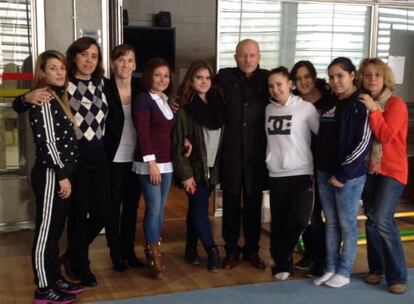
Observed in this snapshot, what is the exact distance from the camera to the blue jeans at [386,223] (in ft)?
9.64

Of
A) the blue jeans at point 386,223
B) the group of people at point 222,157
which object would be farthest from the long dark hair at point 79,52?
the blue jeans at point 386,223

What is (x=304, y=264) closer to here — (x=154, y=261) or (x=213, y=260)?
(x=213, y=260)

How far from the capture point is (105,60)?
4.12 metres

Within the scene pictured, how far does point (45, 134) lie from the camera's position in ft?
8.48

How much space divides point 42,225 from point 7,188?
1.76 metres

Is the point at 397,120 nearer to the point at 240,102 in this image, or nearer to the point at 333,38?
the point at 240,102

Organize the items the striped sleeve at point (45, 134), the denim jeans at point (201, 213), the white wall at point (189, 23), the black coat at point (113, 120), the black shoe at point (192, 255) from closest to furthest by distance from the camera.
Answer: the striped sleeve at point (45, 134) → the black coat at point (113, 120) → the denim jeans at point (201, 213) → the black shoe at point (192, 255) → the white wall at point (189, 23)

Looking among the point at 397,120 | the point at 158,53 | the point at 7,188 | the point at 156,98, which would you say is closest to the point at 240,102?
the point at 156,98

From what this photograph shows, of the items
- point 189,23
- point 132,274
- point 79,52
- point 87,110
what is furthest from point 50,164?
point 189,23

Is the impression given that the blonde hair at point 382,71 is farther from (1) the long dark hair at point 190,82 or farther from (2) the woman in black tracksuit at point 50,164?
(2) the woman in black tracksuit at point 50,164

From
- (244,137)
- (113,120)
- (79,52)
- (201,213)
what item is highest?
(79,52)

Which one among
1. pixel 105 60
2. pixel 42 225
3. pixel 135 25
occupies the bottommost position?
pixel 42 225

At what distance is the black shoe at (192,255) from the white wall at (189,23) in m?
5.15

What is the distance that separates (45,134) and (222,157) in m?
1.17
